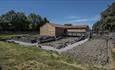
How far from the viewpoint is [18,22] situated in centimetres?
5353

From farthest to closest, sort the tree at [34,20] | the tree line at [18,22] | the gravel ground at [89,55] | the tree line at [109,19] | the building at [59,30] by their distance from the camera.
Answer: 1. the tree at [34,20]
2. the tree line at [18,22]
3. the tree line at [109,19]
4. the building at [59,30]
5. the gravel ground at [89,55]

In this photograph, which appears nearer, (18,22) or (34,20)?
(18,22)

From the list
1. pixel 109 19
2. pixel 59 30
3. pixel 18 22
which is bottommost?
pixel 59 30

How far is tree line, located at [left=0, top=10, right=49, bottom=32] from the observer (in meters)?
50.9

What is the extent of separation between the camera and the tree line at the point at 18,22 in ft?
167

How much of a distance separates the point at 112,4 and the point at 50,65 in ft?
144

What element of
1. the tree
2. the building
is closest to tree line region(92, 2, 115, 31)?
the building

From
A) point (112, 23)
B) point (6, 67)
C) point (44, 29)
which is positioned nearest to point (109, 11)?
point (112, 23)

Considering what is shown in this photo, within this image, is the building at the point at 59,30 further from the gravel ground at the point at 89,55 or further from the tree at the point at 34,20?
the gravel ground at the point at 89,55

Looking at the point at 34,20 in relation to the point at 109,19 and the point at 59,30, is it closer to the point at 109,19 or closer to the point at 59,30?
the point at 59,30

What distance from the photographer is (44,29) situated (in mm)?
41688

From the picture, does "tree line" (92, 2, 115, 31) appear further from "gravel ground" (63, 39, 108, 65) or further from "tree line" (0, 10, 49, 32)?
"gravel ground" (63, 39, 108, 65)

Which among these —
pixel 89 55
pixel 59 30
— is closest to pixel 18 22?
pixel 59 30

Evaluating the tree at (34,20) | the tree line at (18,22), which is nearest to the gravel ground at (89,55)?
the tree line at (18,22)
